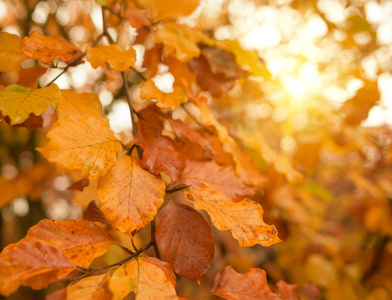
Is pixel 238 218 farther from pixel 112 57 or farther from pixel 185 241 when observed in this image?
pixel 112 57

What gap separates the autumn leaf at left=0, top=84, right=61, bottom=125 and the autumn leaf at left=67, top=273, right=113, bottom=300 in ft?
0.86

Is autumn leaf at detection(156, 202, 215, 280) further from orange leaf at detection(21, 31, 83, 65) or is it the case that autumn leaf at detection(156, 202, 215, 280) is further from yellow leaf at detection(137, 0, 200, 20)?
yellow leaf at detection(137, 0, 200, 20)

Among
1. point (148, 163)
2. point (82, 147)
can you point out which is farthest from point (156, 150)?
point (82, 147)

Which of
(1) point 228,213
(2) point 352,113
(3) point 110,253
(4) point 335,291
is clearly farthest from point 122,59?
(4) point 335,291

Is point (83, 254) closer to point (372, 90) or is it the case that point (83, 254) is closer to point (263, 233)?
point (263, 233)

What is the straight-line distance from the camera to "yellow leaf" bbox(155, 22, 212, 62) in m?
0.69

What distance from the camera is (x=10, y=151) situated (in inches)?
84.7

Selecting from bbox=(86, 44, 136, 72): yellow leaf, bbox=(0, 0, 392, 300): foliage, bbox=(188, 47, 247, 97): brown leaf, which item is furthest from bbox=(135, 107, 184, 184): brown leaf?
bbox=(188, 47, 247, 97): brown leaf

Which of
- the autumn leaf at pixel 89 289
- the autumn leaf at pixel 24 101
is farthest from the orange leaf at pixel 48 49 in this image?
the autumn leaf at pixel 89 289

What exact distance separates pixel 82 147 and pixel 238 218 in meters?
0.29

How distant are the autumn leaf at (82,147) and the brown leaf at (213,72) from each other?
0.41 m

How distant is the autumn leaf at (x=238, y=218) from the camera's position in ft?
1.49

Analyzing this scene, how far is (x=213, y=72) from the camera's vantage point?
807mm

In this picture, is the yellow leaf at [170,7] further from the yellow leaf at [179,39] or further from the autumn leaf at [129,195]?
the autumn leaf at [129,195]
